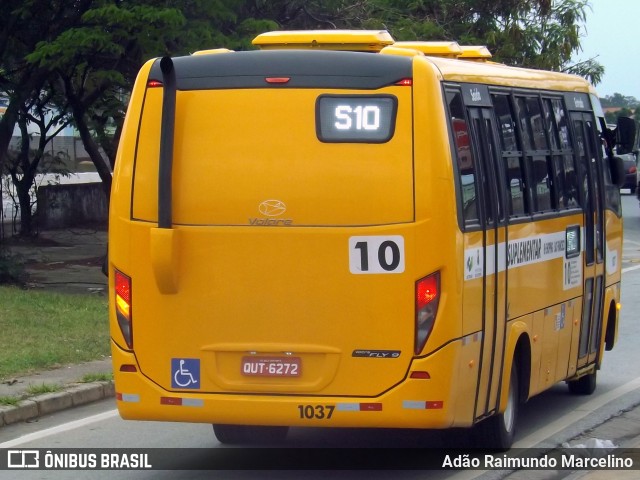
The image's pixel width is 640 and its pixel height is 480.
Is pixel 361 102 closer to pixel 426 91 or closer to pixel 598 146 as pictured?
pixel 426 91

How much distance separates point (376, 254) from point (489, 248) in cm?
105

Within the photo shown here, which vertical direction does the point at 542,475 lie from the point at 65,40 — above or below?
below

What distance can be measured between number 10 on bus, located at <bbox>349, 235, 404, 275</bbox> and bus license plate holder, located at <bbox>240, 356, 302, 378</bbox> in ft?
2.23

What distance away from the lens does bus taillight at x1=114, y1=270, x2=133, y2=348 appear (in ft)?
25.2

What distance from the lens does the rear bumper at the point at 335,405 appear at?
727 cm

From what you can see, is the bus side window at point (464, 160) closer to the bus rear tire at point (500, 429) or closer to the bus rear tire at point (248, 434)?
the bus rear tire at point (500, 429)

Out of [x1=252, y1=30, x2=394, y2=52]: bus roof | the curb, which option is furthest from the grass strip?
[x1=252, y1=30, x2=394, y2=52]: bus roof

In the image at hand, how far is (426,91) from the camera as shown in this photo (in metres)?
7.38

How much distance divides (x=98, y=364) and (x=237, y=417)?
496 centimetres

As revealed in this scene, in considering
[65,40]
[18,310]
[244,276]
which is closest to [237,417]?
[244,276]

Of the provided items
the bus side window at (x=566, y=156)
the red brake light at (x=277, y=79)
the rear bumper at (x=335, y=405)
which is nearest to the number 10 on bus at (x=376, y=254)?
the rear bumper at (x=335, y=405)

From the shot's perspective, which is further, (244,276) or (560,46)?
(560,46)

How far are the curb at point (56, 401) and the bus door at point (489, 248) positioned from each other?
402cm

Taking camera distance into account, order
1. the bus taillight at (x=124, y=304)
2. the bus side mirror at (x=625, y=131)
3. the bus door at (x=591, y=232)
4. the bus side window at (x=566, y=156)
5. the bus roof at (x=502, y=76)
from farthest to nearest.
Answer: the bus side mirror at (x=625, y=131) < the bus door at (x=591, y=232) < the bus side window at (x=566, y=156) < the bus roof at (x=502, y=76) < the bus taillight at (x=124, y=304)
